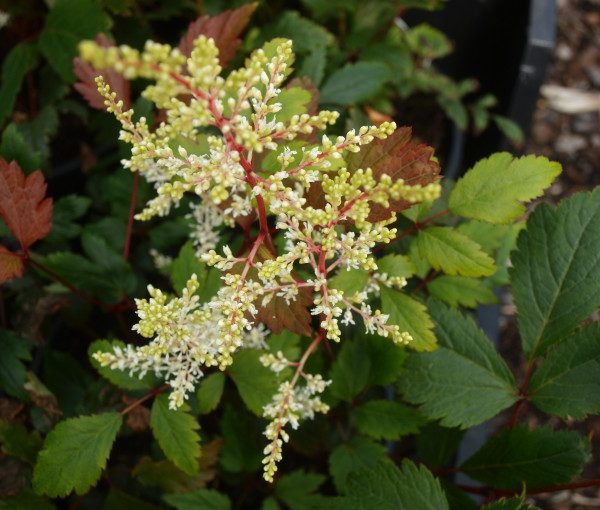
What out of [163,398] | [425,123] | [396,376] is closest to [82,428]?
[163,398]

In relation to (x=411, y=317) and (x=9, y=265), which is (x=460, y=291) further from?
(x=9, y=265)

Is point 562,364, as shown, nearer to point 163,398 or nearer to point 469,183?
point 469,183

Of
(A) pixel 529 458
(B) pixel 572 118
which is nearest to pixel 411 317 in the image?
(A) pixel 529 458

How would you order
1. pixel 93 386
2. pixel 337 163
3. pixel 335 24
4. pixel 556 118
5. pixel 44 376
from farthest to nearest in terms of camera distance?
pixel 556 118 < pixel 335 24 < pixel 44 376 < pixel 93 386 < pixel 337 163

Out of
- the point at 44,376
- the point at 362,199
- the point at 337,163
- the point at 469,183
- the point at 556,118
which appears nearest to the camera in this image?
the point at 362,199

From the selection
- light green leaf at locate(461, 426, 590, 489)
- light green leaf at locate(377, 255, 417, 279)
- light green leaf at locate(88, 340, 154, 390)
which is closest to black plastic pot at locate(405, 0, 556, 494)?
light green leaf at locate(461, 426, 590, 489)

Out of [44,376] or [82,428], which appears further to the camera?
[44,376]

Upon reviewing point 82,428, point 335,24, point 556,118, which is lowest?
point 556,118
